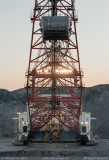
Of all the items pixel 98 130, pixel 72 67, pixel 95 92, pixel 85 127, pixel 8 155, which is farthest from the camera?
pixel 95 92

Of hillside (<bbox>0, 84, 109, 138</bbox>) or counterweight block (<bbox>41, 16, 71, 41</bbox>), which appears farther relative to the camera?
hillside (<bbox>0, 84, 109, 138</bbox>)

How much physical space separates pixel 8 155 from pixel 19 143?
37.5 feet

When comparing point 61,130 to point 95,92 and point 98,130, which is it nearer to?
point 98,130

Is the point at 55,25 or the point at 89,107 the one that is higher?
the point at 55,25

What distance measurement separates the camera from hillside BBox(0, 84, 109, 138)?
2830 inches

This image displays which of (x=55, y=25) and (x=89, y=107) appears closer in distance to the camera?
(x=55, y=25)

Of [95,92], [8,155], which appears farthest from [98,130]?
[95,92]

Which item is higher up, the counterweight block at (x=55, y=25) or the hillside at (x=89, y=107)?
the counterweight block at (x=55, y=25)

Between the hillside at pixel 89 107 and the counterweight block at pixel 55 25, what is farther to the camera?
the hillside at pixel 89 107

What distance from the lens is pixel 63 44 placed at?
42.2 m

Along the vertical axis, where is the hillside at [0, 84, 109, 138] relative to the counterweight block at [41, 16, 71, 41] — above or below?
below

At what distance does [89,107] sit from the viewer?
9862 centimetres

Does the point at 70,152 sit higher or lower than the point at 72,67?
lower

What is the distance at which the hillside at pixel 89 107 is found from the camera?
71.9 meters
